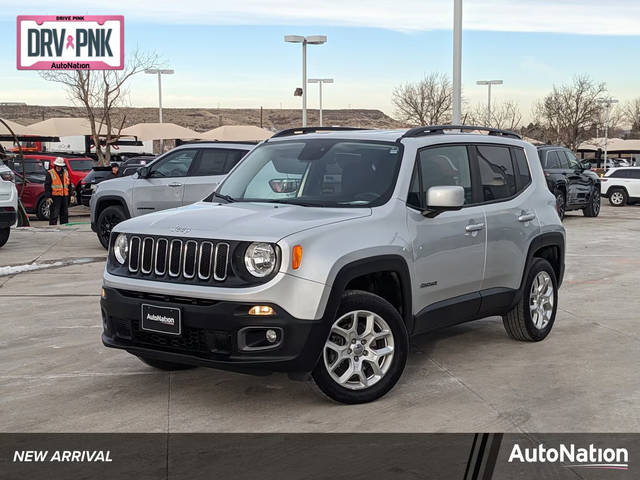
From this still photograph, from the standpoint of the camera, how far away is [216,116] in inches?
5472

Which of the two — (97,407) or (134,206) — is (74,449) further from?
(134,206)

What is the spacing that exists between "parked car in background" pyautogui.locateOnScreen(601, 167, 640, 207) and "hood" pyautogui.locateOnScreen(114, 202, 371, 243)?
2705cm

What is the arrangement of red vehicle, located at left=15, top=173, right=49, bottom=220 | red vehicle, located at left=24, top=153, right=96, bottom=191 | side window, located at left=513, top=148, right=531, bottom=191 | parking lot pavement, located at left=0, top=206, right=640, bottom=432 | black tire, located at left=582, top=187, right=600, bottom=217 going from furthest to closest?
red vehicle, located at left=24, top=153, right=96, bottom=191 < black tire, located at left=582, top=187, right=600, bottom=217 < red vehicle, located at left=15, top=173, right=49, bottom=220 < side window, located at left=513, top=148, right=531, bottom=191 < parking lot pavement, located at left=0, top=206, right=640, bottom=432

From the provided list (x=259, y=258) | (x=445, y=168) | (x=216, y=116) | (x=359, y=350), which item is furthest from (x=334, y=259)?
(x=216, y=116)

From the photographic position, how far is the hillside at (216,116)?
429ft

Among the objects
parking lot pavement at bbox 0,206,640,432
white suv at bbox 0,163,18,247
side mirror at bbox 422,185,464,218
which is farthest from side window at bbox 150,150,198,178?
side mirror at bbox 422,185,464,218

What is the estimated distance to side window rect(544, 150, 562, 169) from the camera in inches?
868

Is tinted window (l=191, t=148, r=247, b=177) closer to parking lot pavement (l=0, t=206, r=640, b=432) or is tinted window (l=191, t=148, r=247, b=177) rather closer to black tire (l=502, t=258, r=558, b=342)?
parking lot pavement (l=0, t=206, r=640, b=432)

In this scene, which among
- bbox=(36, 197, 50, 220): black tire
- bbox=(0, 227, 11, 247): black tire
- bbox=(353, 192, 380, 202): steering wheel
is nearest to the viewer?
bbox=(353, 192, 380, 202): steering wheel

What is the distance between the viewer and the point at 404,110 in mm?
57344

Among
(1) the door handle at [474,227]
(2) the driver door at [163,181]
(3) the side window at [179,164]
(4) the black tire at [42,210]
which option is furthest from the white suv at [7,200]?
(1) the door handle at [474,227]

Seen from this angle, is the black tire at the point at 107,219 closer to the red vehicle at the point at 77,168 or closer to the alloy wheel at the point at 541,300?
the alloy wheel at the point at 541,300

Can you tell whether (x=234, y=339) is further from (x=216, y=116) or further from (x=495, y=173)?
(x=216, y=116)

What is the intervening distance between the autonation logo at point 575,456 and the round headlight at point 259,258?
178 cm
